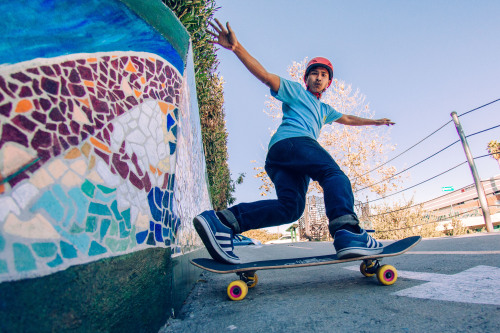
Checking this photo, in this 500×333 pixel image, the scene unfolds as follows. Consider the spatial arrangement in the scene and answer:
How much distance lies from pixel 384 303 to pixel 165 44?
159cm

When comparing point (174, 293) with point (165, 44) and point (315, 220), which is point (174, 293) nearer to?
point (165, 44)

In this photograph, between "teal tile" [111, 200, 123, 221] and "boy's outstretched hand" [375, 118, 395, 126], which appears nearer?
"teal tile" [111, 200, 123, 221]

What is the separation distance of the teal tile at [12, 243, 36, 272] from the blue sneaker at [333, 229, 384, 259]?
1468 mm

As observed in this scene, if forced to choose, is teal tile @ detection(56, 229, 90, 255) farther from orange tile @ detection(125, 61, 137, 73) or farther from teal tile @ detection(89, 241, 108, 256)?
orange tile @ detection(125, 61, 137, 73)

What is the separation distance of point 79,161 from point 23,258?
0.99ft

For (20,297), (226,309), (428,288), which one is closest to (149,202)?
(20,297)

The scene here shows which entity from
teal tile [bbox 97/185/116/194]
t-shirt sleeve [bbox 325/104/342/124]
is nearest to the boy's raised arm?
t-shirt sleeve [bbox 325/104/342/124]

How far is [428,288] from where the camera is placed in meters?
1.46

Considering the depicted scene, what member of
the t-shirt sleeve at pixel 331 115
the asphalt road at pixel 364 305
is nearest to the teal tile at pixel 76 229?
the asphalt road at pixel 364 305

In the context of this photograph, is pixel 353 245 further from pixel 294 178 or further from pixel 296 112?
pixel 296 112

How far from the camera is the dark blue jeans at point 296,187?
183cm

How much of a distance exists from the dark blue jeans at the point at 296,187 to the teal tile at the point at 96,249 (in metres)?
1.11

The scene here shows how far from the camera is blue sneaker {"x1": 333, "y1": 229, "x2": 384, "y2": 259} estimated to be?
166 cm

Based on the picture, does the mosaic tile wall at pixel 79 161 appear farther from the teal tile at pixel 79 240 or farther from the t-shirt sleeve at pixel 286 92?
the t-shirt sleeve at pixel 286 92
